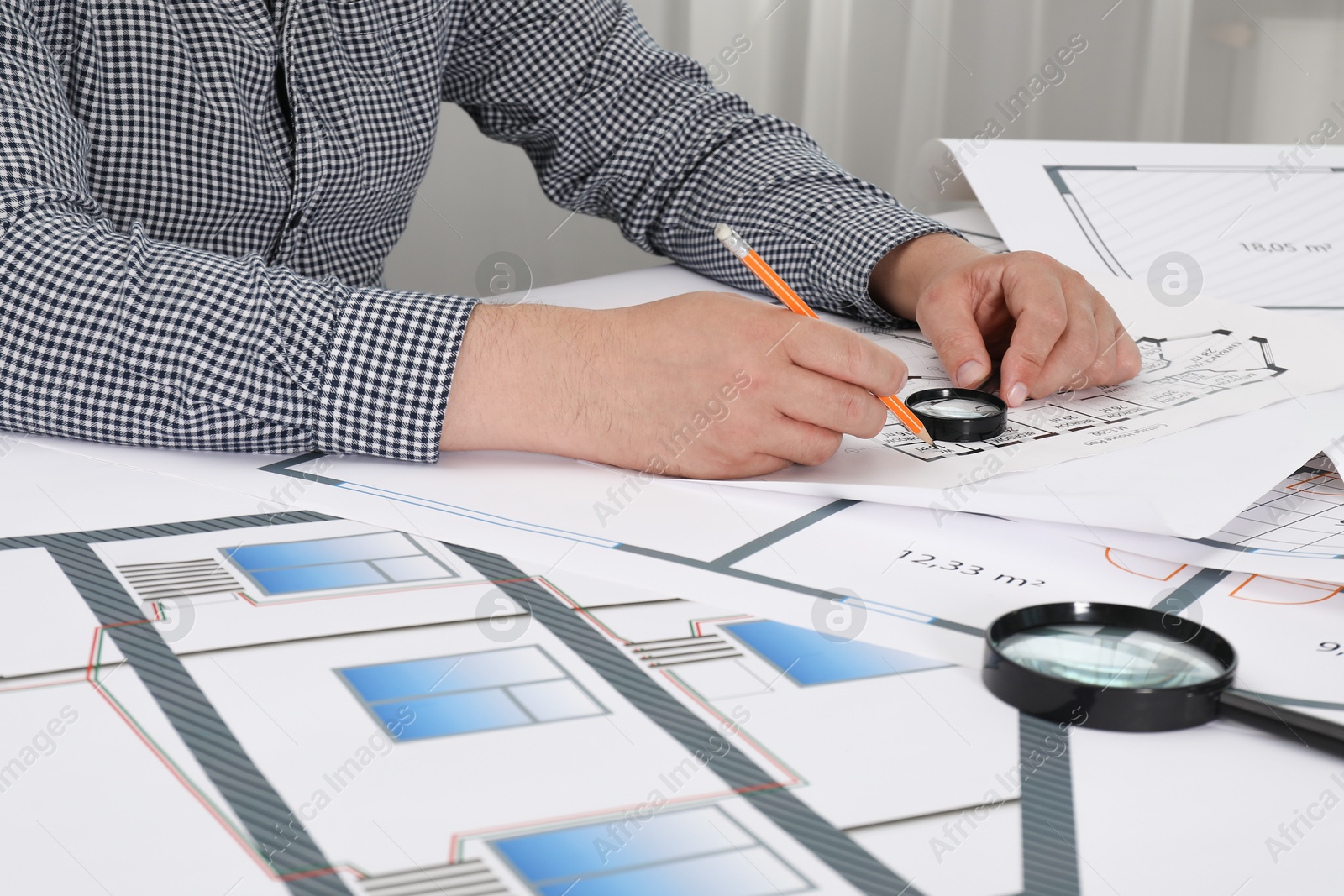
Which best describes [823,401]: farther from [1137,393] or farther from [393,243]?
[393,243]

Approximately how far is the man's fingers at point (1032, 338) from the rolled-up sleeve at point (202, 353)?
16.9 inches

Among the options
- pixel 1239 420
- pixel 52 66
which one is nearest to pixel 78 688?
pixel 52 66

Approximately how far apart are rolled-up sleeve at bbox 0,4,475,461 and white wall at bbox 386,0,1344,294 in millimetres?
1676

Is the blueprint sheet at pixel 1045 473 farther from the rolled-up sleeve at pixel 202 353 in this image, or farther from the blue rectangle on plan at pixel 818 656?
the blue rectangle on plan at pixel 818 656

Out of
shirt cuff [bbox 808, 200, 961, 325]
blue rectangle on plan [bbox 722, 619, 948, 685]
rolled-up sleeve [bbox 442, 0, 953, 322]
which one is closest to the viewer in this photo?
blue rectangle on plan [bbox 722, 619, 948, 685]

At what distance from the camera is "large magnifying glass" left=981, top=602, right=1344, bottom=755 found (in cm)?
50

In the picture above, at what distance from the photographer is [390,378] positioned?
2.67 feet

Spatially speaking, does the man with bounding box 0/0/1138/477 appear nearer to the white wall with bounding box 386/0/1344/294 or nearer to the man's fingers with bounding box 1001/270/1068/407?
the man's fingers with bounding box 1001/270/1068/407

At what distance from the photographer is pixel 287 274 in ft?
2.84

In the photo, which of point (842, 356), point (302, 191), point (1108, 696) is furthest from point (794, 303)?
point (302, 191)

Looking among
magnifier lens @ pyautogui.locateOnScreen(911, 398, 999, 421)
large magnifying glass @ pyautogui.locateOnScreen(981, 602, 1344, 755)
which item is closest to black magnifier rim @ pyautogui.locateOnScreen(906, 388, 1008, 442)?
magnifier lens @ pyautogui.locateOnScreen(911, 398, 999, 421)

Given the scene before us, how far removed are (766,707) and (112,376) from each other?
558 mm

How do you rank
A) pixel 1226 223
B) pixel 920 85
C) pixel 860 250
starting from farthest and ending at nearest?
pixel 920 85 → pixel 1226 223 → pixel 860 250

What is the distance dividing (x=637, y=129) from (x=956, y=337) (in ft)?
1.85
